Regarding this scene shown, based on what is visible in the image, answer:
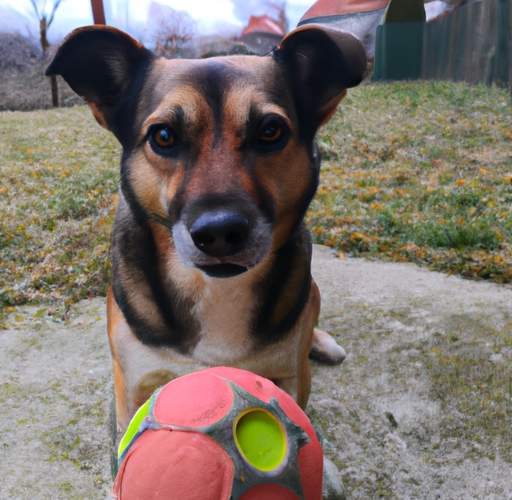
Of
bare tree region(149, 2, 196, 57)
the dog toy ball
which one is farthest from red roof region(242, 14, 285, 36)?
the dog toy ball

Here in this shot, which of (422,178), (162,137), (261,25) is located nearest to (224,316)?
(162,137)

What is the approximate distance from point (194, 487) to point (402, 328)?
89.8 inches

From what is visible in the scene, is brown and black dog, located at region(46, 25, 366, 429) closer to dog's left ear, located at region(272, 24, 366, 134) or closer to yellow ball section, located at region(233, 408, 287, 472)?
dog's left ear, located at region(272, 24, 366, 134)

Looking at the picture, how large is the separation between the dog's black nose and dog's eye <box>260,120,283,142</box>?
34 centimetres

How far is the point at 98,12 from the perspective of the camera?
11.8 feet

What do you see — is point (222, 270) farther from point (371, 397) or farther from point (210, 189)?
point (371, 397)

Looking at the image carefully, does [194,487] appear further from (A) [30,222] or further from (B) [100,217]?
(A) [30,222]

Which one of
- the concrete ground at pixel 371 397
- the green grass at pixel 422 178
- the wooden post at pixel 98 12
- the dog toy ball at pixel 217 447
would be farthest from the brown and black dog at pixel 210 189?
the green grass at pixel 422 178

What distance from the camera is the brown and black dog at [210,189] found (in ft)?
5.91

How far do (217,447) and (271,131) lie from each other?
3.32 feet

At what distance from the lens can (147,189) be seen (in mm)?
1944

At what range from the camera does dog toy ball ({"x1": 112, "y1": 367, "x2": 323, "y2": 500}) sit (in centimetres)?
125

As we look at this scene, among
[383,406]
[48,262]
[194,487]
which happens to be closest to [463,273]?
[383,406]

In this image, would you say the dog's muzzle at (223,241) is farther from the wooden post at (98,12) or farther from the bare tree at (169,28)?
the wooden post at (98,12)
